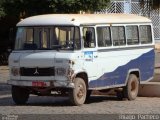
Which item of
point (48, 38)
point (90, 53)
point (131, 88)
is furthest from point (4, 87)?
point (90, 53)

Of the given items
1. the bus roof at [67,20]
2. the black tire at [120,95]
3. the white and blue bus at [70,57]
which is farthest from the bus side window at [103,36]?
the black tire at [120,95]

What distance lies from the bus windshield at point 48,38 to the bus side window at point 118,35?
168 centimetres

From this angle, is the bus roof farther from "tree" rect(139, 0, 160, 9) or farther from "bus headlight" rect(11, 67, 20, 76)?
"tree" rect(139, 0, 160, 9)

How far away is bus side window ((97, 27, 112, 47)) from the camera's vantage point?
1656 centimetres

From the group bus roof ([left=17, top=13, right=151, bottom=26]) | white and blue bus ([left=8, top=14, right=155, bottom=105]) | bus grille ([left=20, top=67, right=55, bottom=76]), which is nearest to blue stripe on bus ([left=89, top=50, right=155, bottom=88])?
white and blue bus ([left=8, top=14, right=155, bottom=105])

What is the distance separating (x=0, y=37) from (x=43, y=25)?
20.9m

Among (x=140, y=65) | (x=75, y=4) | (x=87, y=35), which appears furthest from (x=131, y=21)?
(x=75, y=4)

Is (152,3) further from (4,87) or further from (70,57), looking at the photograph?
(70,57)

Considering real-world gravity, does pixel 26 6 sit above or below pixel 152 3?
above

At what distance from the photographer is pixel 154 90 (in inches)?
727

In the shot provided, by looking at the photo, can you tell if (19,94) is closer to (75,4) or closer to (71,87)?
(71,87)

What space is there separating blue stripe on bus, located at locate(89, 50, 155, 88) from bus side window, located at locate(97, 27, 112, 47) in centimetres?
84

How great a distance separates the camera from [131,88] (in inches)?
700

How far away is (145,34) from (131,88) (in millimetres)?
1943
